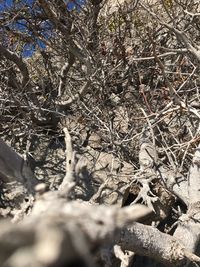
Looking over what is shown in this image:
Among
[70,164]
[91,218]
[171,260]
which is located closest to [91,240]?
[91,218]

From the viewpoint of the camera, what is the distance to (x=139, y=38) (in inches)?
210

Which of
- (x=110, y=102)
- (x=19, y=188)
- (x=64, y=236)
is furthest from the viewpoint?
(x=110, y=102)

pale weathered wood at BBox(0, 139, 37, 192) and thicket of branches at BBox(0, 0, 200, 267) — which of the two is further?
thicket of branches at BBox(0, 0, 200, 267)

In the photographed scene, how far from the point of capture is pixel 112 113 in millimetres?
4859

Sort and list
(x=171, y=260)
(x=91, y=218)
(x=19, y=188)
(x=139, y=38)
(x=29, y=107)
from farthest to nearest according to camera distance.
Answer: (x=139, y=38)
(x=29, y=107)
(x=171, y=260)
(x=19, y=188)
(x=91, y=218)

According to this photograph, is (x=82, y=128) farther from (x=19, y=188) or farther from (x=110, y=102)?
(x=19, y=188)

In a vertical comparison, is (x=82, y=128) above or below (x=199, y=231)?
above

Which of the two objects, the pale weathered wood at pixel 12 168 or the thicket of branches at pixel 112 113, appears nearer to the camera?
the pale weathered wood at pixel 12 168

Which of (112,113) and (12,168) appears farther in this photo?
(112,113)

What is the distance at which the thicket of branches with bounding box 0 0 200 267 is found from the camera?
3371 millimetres

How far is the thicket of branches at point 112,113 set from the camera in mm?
3371

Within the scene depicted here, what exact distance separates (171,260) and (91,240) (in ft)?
7.66

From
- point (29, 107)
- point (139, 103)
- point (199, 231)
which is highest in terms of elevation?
point (29, 107)

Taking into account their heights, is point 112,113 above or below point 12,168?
below
